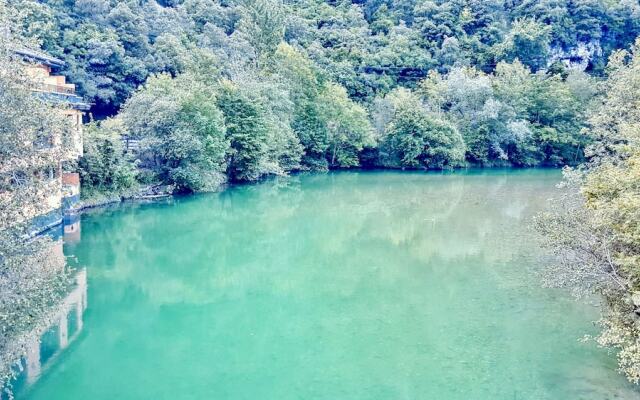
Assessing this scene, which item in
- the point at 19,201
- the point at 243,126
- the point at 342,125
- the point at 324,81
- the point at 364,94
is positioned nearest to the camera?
the point at 19,201

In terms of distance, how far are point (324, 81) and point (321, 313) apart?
34.5 m

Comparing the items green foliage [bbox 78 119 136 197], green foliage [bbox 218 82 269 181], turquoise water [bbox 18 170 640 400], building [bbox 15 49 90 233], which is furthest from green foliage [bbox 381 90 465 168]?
building [bbox 15 49 90 233]

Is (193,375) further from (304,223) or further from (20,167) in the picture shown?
(304,223)

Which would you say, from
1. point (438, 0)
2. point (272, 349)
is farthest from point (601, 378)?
point (438, 0)

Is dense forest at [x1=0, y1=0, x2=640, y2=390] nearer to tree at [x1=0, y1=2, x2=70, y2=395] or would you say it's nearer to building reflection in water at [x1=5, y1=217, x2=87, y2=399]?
tree at [x1=0, y1=2, x2=70, y2=395]

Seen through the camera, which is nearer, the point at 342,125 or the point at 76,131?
the point at 76,131

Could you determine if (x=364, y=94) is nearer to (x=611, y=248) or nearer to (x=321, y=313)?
(x=321, y=313)

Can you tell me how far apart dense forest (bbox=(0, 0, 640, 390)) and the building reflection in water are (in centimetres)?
417

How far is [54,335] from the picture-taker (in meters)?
11.5

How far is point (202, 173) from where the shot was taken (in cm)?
2997

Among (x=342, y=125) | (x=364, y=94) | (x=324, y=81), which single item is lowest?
(x=342, y=125)

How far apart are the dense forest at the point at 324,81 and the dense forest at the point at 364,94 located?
148 millimetres

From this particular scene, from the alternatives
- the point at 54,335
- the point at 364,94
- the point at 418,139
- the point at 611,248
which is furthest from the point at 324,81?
the point at 611,248

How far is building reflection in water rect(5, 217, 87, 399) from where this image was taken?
30.8ft
